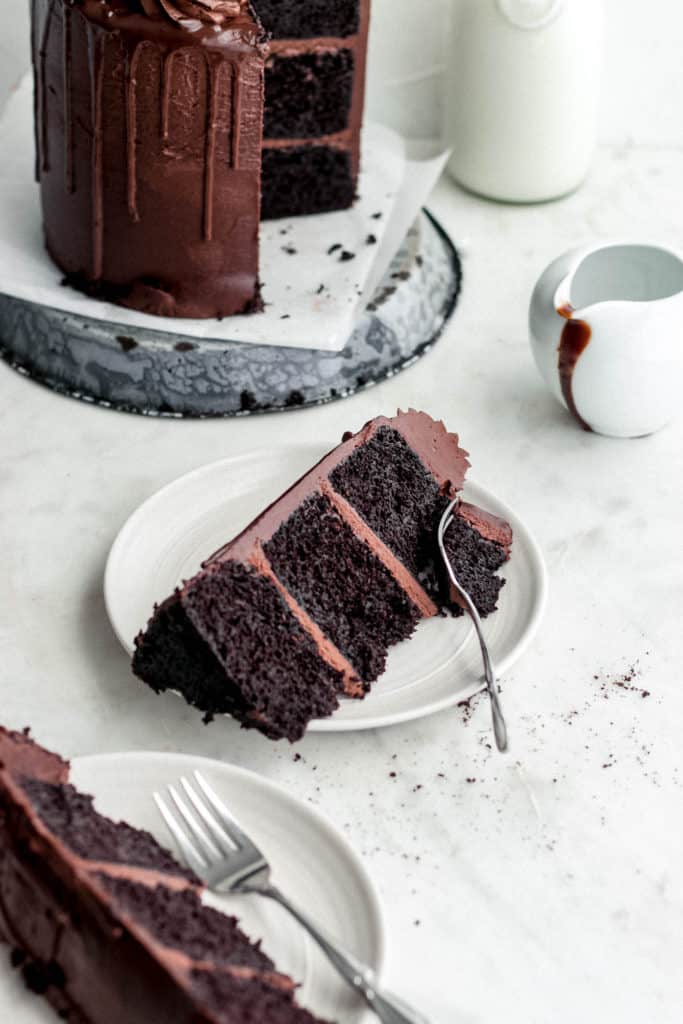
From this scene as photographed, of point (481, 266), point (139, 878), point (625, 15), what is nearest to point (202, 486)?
point (139, 878)

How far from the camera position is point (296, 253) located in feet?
6.86

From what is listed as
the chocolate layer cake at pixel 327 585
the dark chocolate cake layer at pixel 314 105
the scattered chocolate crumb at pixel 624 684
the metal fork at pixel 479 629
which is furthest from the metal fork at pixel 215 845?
the dark chocolate cake layer at pixel 314 105

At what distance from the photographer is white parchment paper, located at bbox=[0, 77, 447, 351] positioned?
188 cm

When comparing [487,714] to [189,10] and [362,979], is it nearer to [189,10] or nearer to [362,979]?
[362,979]

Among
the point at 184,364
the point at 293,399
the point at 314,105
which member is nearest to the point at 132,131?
the point at 184,364

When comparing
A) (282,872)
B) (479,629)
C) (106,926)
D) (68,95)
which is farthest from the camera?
(68,95)

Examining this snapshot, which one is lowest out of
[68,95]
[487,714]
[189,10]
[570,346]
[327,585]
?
[487,714]

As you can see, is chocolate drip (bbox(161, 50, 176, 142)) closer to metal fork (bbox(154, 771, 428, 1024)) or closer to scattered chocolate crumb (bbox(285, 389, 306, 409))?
scattered chocolate crumb (bbox(285, 389, 306, 409))

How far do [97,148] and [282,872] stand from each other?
1053mm

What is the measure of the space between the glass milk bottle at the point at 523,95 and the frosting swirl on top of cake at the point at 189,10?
621mm

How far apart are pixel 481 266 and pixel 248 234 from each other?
0.52 meters

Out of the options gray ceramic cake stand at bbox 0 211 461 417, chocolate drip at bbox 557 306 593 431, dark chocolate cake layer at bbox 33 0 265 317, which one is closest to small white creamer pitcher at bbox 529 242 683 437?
chocolate drip at bbox 557 306 593 431

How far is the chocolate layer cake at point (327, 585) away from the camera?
1.30 metres

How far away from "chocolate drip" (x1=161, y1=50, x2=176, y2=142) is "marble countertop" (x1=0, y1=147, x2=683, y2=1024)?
1.32ft
